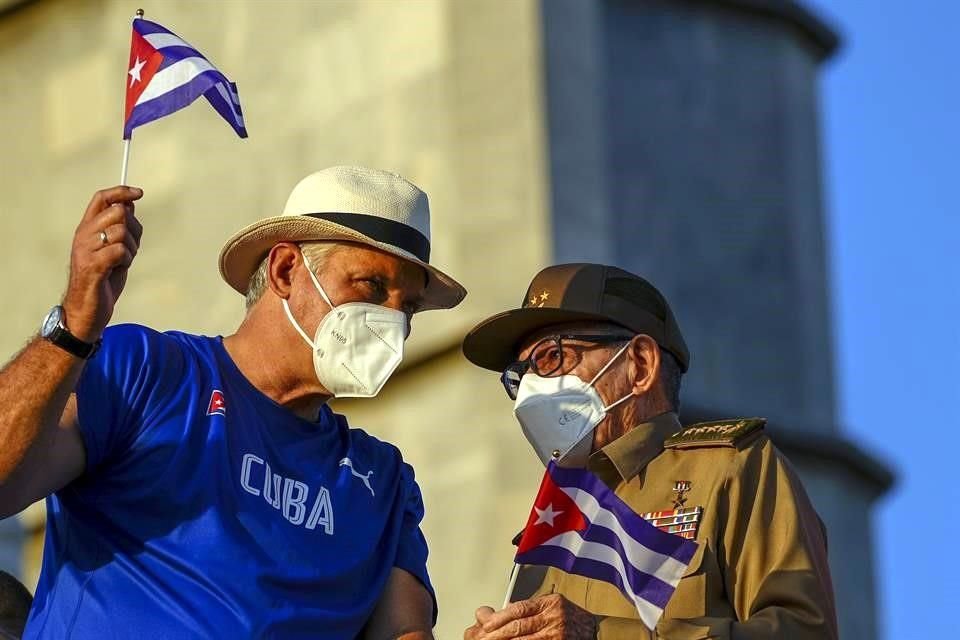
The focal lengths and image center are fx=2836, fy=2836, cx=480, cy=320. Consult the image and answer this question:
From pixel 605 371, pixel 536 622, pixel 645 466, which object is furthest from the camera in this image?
pixel 605 371

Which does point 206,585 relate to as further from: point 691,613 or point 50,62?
point 50,62

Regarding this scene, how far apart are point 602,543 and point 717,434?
1.65 feet

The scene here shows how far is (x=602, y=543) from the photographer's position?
24.7ft

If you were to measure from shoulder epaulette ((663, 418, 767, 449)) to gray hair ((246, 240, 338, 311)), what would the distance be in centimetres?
110

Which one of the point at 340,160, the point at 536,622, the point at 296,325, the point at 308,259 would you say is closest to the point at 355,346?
the point at 296,325

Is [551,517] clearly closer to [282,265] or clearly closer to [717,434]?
[717,434]

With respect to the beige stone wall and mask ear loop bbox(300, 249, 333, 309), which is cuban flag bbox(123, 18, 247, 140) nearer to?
mask ear loop bbox(300, 249, 333, 309)

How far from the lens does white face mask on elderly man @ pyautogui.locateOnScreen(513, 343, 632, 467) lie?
811 centimetres

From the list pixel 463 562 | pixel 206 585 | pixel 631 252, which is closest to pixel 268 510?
pixel 206 585

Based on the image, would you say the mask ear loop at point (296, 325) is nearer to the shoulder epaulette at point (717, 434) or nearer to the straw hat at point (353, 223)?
the straw hat at point (353, 223)

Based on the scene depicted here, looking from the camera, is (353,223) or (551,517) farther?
(353,223)

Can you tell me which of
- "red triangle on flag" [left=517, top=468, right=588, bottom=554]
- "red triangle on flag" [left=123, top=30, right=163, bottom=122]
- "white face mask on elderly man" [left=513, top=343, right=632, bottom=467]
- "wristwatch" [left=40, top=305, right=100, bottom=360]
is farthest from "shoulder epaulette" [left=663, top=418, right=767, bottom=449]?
"wristwatch" [left=40, top=305, right=100, bottom=360]

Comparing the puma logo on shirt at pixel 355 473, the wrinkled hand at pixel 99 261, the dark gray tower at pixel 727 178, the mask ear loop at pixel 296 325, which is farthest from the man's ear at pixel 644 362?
the dark gray tower at pixel 727 178

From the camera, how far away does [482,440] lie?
13.9 m
